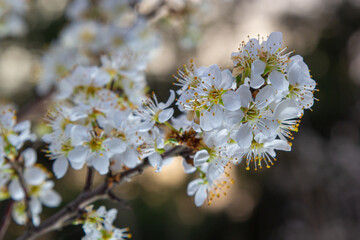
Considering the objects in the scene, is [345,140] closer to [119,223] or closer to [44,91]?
[119,223]

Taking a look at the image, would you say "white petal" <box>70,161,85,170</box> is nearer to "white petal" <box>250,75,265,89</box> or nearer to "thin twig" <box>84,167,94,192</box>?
"thin twig" <box>84,167,94,192</box>

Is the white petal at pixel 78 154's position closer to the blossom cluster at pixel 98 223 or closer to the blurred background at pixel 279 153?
the blossom cluster at pixel 98 223

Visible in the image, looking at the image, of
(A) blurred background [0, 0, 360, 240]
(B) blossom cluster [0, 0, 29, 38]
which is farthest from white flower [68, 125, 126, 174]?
(A) blurred background [0, 0, 360, 240]

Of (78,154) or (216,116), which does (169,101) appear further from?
(78,154)

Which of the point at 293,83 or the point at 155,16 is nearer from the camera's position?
the point at 293,83

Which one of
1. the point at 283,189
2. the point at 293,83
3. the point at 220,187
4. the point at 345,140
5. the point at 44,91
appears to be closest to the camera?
the point at 293,83

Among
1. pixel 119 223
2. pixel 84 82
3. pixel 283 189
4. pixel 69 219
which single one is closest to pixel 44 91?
pixel 84 82
